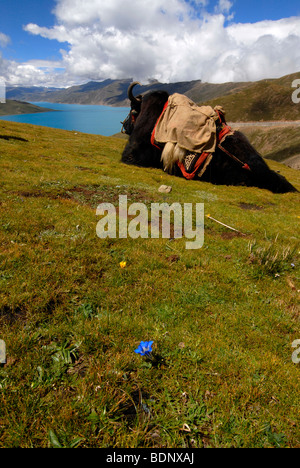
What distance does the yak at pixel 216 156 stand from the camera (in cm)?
1338

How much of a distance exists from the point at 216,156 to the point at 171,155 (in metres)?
2.80

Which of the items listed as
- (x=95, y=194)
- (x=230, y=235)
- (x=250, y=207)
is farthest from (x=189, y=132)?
(x=230, y=235)

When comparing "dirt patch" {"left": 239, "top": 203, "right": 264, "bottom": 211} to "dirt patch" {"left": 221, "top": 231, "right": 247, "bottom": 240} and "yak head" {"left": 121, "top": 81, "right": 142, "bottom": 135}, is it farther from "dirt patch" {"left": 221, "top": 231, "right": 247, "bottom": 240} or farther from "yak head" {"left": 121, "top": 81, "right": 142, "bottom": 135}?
"yak head" {"left": 121, "top": 81, "right": 142, "bottom": 135}

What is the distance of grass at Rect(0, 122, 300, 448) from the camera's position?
2408 millimetres

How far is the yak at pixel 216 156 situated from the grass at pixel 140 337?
760 cm

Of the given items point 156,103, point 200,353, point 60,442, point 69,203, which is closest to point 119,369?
point 60,442

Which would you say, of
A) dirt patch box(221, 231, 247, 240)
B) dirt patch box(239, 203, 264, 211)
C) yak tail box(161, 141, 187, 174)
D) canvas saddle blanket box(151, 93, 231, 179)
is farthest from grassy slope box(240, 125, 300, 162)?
dirt patch box(221, 231, 247, 240)

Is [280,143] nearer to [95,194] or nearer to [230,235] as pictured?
[95,194]

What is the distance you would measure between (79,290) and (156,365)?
6.67 ft

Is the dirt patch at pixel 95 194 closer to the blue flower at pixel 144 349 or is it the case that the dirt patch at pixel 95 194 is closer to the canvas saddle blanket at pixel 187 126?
the canvas saddle blanket at pixel 187 126

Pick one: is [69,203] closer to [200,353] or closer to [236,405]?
[200,353]

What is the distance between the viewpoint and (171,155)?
14.9 meters

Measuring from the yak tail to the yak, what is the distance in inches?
4.2

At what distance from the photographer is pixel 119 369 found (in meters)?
2.91
